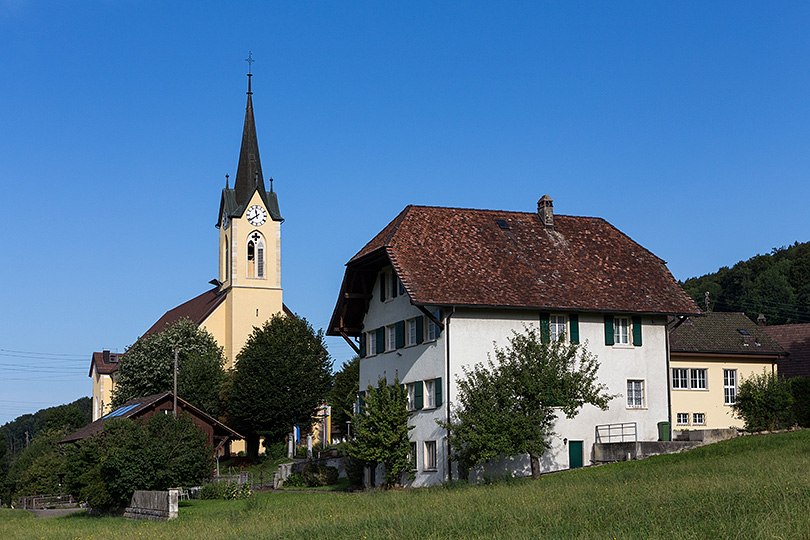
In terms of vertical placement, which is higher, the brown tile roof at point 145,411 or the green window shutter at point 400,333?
the green window shutter at point 400,333

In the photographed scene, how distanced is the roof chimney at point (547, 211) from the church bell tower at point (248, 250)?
4241cm

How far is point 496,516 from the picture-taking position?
21078 millimetres

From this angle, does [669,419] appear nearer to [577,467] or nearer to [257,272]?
[577,467]

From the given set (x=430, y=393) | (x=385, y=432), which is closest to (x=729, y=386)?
(x=430, y=393)

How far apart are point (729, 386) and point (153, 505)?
28266 millimetres

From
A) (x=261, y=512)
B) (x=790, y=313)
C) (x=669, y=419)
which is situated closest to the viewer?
(x=261, y=512)

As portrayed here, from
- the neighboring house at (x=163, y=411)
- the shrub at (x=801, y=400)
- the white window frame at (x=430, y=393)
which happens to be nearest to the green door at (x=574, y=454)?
the white window frame at (x=430, y=393)

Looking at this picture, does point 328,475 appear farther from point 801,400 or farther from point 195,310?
point 195,310

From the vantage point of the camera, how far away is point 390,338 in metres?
43.8

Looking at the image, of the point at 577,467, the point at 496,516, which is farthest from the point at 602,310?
the point at 496,516

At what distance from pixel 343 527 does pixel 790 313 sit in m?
90.3

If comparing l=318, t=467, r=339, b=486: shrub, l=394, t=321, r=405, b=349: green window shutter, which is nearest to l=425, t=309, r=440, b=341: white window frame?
l=394, t=321, r=405, b=349: green window shutter

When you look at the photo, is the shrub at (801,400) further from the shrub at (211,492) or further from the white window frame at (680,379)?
the shrub at (211,492)

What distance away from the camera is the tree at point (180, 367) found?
70250 millimetres
